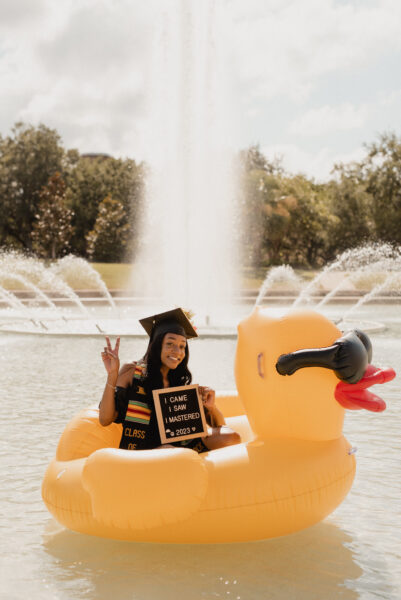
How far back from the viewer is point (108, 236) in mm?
44156

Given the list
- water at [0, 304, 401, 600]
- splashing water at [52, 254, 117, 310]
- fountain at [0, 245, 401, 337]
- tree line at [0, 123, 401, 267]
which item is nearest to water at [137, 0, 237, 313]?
fountain at [0, 245, 401, 337]

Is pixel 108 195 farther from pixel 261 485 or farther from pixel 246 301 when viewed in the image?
pixel 261 485

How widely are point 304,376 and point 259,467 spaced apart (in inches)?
19.4

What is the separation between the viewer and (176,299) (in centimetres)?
2089

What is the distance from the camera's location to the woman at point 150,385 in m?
3.91

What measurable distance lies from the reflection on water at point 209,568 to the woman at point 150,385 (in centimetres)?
56

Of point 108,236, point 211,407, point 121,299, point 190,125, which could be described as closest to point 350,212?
point 108,236

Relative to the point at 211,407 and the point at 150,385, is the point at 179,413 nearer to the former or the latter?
the point at 150,385

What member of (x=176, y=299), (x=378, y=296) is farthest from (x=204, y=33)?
(x=378, y=296)

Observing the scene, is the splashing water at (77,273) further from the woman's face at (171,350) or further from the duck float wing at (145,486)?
the duck float wing at (145,486)

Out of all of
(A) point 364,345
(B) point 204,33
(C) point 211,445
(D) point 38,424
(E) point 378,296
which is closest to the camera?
(A) point 364,345

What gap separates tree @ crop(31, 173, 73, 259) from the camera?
43.9 meters

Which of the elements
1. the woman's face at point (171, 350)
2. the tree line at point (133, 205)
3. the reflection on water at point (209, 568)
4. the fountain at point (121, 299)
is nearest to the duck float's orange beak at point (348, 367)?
the fountain at point (121, 299)

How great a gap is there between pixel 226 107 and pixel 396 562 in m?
18.0
